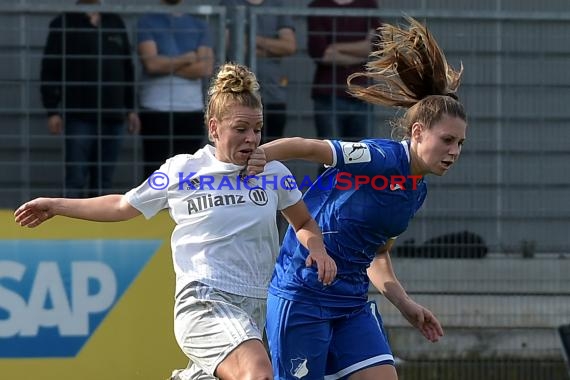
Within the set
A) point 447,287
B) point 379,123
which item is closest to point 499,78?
point 379,123

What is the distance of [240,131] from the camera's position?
538 centimetres

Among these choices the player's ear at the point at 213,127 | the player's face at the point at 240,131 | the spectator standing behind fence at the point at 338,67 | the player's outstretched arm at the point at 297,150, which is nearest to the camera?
the player's outstretched arm at the point at 297,150

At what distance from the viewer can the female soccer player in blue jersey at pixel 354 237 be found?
5.60 m

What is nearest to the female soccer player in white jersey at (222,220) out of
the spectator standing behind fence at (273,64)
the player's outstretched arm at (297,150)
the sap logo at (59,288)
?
the player's outstretched arm at (297,150)

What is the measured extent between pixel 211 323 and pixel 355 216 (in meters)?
0.85

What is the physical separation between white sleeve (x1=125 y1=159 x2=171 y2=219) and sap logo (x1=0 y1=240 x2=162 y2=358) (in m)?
2.27

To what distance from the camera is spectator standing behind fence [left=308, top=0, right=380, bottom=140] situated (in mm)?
8320

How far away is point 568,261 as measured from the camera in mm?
8523

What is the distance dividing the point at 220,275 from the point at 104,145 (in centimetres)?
300

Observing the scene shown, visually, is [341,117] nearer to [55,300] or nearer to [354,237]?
[55,300]

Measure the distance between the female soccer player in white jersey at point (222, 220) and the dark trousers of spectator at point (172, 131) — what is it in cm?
260

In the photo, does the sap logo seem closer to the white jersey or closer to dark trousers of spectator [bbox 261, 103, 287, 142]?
dark trousers of spectator [bbox 261, 103, 287, 142]

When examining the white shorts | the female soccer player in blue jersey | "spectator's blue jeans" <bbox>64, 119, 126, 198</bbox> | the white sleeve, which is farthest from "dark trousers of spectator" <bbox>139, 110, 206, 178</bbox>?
the white shorts

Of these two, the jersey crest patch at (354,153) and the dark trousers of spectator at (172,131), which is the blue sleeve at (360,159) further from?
the dark trousers of spectator at (172,131)
